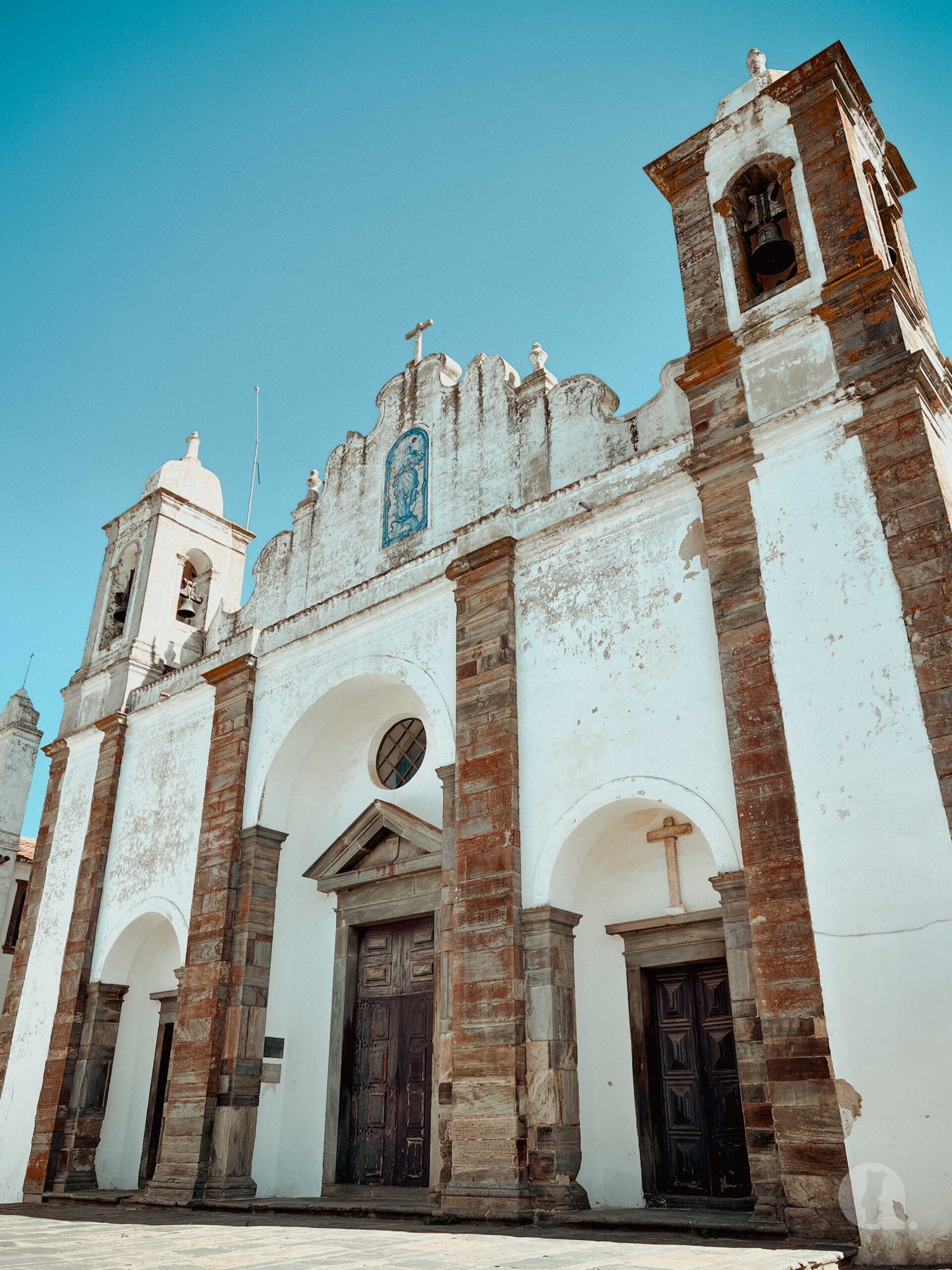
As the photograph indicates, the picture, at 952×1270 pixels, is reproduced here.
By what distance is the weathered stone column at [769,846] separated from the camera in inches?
232

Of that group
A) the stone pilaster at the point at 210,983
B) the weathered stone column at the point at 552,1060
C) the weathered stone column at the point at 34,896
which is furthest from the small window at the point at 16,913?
the weathered stone column at the point at 552,1060

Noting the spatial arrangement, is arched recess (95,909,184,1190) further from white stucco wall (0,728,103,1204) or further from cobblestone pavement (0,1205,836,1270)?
cobblestone pavement (0,1205,836,1270)

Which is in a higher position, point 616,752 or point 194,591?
point 194,591

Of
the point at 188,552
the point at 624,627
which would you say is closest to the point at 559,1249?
the point at 624,627

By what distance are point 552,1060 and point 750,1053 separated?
5.25 feet

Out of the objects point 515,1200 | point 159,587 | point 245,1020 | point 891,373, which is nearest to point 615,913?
point 515,1200

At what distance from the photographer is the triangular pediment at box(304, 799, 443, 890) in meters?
9.80

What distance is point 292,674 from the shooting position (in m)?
11.4

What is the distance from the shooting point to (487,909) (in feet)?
26.6

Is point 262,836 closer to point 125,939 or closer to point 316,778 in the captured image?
point 316,778

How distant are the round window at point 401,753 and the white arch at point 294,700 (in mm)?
575

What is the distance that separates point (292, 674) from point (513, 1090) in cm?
549

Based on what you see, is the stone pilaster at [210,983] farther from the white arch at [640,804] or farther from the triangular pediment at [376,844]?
the white arch at [640,804]

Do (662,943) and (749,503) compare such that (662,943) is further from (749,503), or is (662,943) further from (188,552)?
(188,552)
